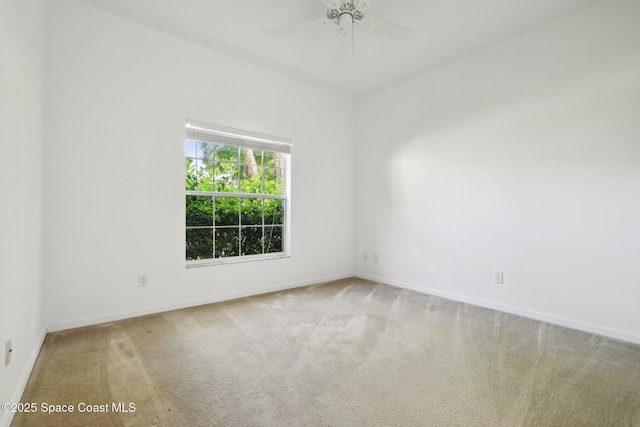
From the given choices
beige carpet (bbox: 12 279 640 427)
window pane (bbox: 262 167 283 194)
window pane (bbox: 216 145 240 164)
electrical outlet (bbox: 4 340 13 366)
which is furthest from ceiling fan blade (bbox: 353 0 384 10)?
electrical outlet (bbox: 4 340 13 366)

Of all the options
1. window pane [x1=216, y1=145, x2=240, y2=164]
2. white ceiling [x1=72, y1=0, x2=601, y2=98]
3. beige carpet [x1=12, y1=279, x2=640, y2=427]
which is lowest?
beige carpet [x1=12, y1=279, x2=640, y2=427]

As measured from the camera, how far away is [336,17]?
2369mm

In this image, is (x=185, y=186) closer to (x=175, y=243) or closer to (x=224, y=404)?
(x=175, y=243)

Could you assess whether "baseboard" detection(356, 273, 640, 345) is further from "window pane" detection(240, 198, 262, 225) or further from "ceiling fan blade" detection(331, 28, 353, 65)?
"ceiling fan blade" detection(331, 28, 353, 65)

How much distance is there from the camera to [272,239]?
3854 millimetres

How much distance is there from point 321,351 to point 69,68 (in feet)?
9.72

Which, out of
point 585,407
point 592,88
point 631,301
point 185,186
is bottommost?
point 585,407

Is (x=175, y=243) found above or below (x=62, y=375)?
above

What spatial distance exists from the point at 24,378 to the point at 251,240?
2230 millimetres

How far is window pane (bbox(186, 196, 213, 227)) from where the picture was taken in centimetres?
322

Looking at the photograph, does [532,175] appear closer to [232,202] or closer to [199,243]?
[232,202]

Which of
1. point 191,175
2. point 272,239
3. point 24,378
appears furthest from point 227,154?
point 24,378

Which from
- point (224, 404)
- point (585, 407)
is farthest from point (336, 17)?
point (585, 407)

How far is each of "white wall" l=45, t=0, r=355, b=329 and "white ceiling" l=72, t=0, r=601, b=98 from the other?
219mm
